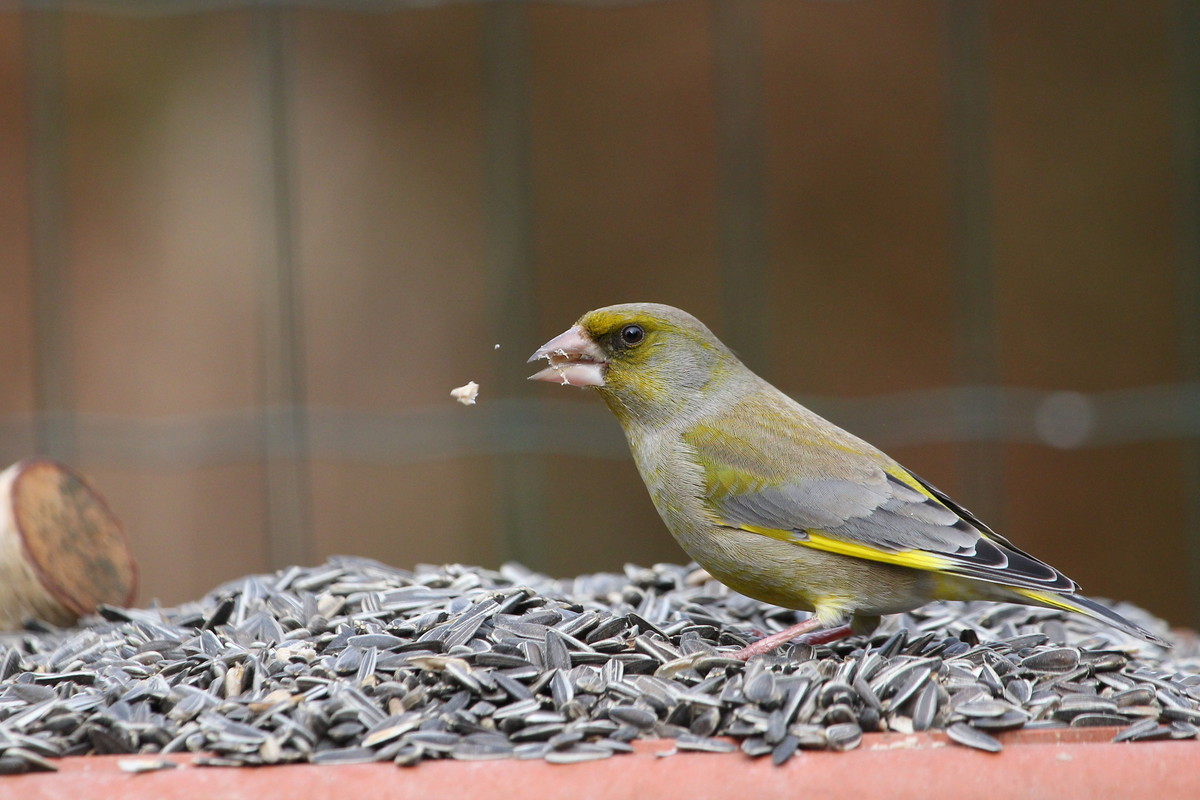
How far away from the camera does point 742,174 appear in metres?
5.67

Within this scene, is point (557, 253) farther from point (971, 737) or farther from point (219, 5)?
point (971, 737)

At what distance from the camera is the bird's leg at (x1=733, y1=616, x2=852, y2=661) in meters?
2.54

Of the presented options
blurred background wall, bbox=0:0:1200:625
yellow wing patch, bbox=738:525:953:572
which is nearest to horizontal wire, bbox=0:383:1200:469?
blurred background wall, bbox=0:0:1200:625

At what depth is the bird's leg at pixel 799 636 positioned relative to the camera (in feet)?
8.34

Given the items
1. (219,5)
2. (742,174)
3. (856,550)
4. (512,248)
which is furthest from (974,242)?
(219,5)

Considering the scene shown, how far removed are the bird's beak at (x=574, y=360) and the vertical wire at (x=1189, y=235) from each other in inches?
135

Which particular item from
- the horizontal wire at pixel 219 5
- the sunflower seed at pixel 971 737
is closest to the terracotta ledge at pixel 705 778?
the sunflower seed at pixel 971 737

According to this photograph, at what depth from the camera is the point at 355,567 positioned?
10.6ft

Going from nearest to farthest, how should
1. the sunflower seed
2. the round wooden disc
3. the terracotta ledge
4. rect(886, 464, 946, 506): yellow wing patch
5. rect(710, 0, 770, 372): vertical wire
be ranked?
1. the terracotta ledge
2. the sunflower seed
3. rect(886, 464, 946, 506): yellow wing patch
4. the round wooden disc
5. rect(710, 0, 770, 372): vertical wire

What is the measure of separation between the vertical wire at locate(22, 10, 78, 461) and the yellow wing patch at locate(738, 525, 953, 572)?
3882mm

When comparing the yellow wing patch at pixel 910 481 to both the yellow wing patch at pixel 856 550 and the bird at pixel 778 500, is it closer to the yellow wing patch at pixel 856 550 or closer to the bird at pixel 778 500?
the bird at pixel 778 500

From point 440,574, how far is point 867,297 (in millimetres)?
2972

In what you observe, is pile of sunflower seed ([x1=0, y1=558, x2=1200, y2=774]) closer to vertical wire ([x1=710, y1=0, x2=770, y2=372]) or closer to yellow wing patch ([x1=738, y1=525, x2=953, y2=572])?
yellow wing patch ([x1=738, y1=525, x2=953, y2=572])

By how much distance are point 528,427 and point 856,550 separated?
3040mm
